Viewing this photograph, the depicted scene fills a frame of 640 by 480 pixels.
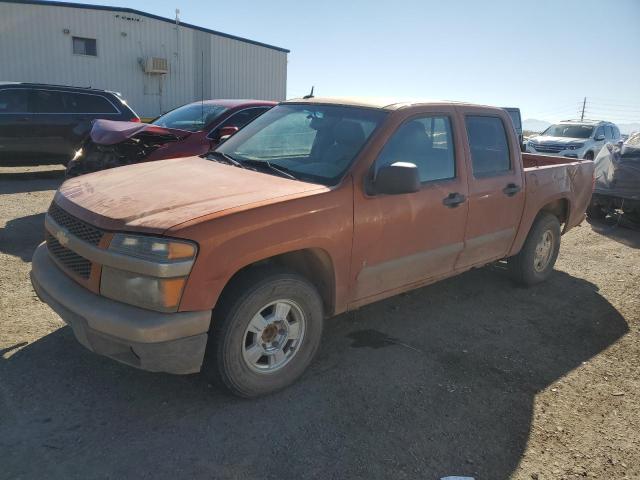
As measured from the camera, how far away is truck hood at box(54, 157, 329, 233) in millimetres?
2746

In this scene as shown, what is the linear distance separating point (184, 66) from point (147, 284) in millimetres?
22123

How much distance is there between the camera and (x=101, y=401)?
9.91 ft

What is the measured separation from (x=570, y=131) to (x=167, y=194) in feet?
58.7

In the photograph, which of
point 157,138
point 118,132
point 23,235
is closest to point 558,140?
point 157,138

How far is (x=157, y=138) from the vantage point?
716 cm

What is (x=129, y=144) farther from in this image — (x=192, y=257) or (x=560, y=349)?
(x=560, y=349)

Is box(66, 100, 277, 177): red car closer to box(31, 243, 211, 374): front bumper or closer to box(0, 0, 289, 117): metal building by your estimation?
box(31, 243, 211, 374): front bumper

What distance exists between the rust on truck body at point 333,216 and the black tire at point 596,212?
5.45 m

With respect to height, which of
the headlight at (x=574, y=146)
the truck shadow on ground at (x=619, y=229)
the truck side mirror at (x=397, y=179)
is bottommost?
the truck shadow on ground at (x=619, y=229)

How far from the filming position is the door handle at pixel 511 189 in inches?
183

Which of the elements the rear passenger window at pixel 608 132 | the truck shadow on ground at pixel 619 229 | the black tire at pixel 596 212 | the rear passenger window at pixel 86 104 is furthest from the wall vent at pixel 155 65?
the truck shadow on ground at pixel 619 229

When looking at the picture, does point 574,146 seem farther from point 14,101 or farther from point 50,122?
point 14,101

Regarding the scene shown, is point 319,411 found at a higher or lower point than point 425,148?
lower

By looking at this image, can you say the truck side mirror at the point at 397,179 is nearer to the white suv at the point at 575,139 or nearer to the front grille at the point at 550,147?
the white suv at the point at 575,139
